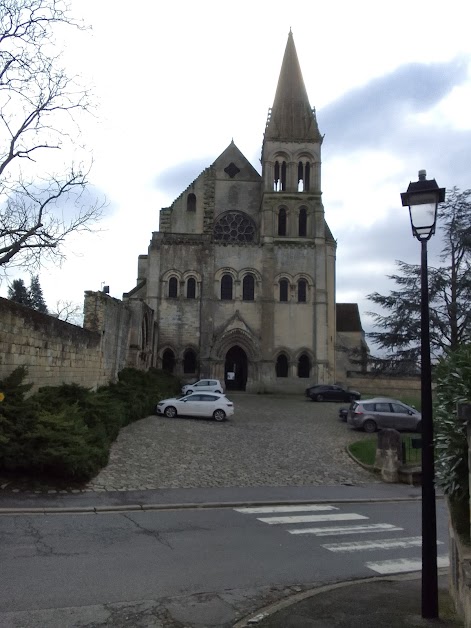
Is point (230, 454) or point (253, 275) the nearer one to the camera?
point (230, 454)

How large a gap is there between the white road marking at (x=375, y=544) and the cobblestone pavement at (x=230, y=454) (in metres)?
5.45

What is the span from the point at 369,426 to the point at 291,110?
100 feet

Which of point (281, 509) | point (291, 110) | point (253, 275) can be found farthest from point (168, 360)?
point (281, 509)

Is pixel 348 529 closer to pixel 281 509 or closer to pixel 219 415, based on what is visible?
pixel 281 509

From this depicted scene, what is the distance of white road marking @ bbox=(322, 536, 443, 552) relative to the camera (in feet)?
28.2

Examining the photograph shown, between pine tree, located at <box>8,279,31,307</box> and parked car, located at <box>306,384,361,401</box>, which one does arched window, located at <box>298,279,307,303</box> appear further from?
pine tree, located at <box>8,279,31,307</box>

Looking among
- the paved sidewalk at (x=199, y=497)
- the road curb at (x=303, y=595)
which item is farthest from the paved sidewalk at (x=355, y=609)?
the paved sidewalk at (x=199, y=497)

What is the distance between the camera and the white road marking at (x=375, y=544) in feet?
28.2

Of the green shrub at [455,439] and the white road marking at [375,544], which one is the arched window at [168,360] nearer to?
the white road marking at [375,544]

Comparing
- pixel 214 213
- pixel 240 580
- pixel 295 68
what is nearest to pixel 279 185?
pixel 214 213

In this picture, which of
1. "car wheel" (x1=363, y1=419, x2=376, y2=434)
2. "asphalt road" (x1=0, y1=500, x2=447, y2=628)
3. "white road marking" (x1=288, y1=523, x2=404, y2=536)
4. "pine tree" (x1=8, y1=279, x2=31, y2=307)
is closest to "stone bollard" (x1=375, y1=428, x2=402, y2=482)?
"asphalt road" (x1=0, y1=500, x2=447, y2=628)

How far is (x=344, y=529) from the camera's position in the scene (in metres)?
9.99

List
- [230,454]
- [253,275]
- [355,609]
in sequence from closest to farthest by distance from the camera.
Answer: [355,609] → [230,454] → [253,275]

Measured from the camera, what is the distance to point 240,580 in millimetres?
6707
